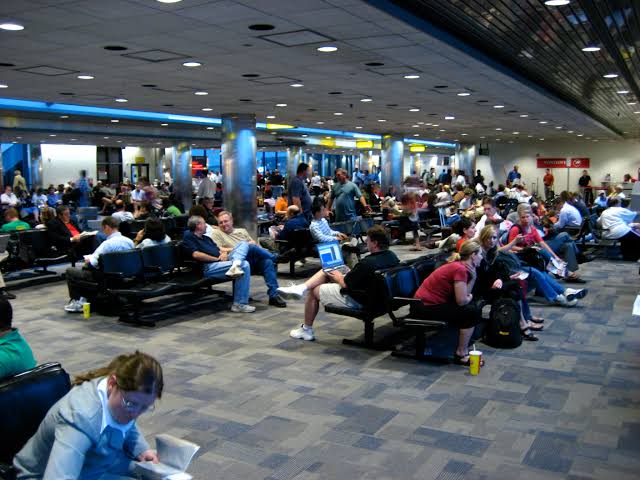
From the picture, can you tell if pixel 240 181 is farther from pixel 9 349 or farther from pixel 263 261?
pixel 9 349

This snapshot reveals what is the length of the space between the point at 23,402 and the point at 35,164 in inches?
1410

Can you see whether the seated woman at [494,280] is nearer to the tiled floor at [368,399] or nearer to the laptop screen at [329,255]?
the tiled floor at [368,399]

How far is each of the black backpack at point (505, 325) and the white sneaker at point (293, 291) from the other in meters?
2.04

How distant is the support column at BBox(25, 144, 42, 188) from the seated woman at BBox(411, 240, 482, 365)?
33.7 m

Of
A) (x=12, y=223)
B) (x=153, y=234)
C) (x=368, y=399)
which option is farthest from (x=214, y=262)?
(x=12, y=223)

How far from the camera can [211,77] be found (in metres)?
10.1

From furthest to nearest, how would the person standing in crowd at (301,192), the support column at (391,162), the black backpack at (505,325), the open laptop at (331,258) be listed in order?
the support column at (391,162)
the person standing in crowd at (301,192)
the open laptop at (331,258)
the black backpack at (505,325)

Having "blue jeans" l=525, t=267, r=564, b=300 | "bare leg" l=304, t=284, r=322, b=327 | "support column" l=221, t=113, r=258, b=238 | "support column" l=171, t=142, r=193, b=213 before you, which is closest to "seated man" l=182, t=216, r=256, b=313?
"bare leg" l=304, t=284, r=322, b=327

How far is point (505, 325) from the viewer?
649 centimetres

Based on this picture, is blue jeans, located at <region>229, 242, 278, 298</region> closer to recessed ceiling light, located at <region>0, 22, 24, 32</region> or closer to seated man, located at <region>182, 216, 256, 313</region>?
seated man, located at <region>182, 216, 256, 313</region>

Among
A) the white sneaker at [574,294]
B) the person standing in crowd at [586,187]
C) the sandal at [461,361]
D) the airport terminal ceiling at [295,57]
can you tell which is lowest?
the sandal at [461,361]

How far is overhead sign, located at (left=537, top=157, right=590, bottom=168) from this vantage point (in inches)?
1380

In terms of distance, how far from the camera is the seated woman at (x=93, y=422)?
7.55 ft

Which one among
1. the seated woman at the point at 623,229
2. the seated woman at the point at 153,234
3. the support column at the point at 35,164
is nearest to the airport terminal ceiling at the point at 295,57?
the seated woman at the point at 153,234
